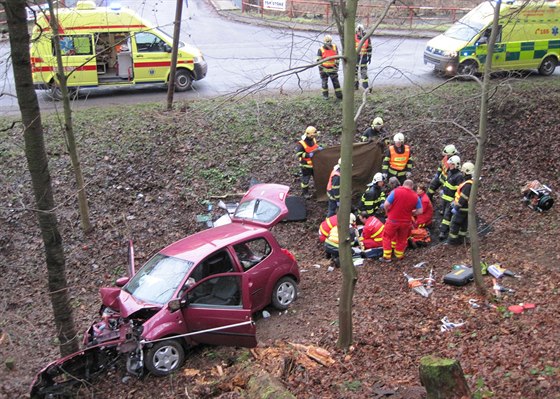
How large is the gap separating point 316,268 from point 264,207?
168 cm

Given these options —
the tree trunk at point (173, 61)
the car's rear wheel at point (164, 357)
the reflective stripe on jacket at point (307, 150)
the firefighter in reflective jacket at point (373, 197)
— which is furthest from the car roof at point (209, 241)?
the tree trunk at point (173, 61)

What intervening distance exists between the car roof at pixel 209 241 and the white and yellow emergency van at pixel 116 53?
28.6 feet

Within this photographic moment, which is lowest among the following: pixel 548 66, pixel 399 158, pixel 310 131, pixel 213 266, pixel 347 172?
pixel 213 266

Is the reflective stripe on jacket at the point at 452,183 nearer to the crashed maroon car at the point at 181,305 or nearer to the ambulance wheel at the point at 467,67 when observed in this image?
the crashed maroon car at the point at 181,305

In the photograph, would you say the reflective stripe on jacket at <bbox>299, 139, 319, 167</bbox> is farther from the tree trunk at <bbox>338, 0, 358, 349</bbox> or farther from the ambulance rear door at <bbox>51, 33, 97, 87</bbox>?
the ambulance rear door at <bbox>51, 33, 97, 87</bbox>

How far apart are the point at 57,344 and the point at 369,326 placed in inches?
188

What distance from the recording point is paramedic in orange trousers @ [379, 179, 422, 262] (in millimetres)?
10320

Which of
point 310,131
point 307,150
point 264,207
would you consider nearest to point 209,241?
point 264,207

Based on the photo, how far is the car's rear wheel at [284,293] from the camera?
9.33m

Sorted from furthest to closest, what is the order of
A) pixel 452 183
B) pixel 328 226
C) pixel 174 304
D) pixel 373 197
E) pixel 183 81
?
pixel 183 81 < pixel 373 197 < pixel 452 183 < pixel 328 226 < pixel 174 304

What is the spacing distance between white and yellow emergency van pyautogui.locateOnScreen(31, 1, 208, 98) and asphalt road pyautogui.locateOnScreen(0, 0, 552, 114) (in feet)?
1.71

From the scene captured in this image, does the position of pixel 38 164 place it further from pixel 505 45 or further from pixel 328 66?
pixel 505 45

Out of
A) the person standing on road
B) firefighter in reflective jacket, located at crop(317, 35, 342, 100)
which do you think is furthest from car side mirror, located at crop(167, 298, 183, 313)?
firefighter in reflective jacket, located at crop(317, 35, 342, 100)

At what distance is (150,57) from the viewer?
56.4 ft
